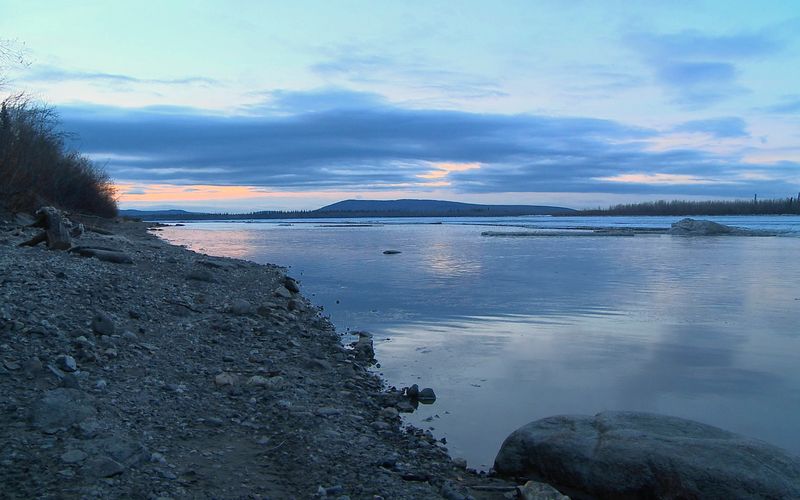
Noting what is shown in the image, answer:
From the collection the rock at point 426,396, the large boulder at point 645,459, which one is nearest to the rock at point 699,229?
the rock at point 426,396

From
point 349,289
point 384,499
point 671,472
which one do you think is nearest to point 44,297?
point 384,499

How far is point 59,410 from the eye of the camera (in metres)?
4.51

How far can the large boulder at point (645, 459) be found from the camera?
439 centimetres

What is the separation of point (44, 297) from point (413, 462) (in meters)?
4.76

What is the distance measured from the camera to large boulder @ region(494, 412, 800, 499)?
439 cm

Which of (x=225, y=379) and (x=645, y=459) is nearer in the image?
(x=645, y=459)

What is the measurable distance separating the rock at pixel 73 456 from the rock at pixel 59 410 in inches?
13.7

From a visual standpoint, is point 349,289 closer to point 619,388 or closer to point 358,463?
point 619,388

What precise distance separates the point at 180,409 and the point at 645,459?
362 centimetres

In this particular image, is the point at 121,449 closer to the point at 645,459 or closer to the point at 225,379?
the point at 225,379

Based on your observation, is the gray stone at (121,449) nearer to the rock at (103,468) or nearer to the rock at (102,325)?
the rock at (103,468)

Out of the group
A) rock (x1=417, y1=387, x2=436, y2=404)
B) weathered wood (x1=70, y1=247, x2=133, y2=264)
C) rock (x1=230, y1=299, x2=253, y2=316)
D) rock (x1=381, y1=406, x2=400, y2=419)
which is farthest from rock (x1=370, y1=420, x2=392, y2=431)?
weathered wood (x1=70, y1=247, x2=133, y2=264)

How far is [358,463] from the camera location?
4770 mm

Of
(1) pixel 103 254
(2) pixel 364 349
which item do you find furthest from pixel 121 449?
(1) pixel 103 254
